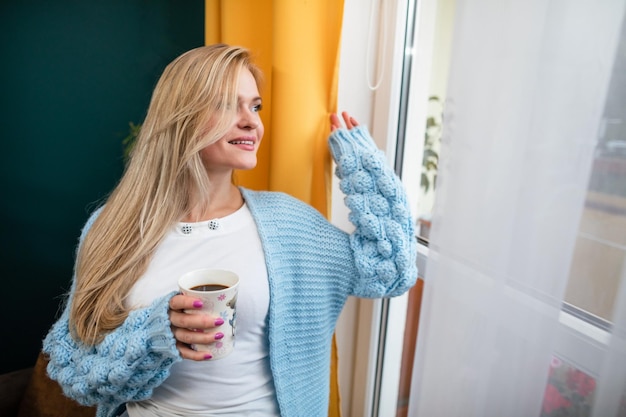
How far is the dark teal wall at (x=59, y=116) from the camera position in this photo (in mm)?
1407

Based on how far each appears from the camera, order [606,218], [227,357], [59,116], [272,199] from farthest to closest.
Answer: [59,116] → [272,199] → [227,357] → [606,218]

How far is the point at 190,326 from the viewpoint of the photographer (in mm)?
582

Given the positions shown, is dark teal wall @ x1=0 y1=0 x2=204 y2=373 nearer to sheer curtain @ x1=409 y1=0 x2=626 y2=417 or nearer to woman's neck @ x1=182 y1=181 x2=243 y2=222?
woman's neck @ x1=182 y1=181 x2=243 y2=222

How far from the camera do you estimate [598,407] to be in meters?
0.56

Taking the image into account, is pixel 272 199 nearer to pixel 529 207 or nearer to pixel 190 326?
pixel 190 326

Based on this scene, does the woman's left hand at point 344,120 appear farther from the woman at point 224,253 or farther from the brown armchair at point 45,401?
the brown armchair at point 45,401

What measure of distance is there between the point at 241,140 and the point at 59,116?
106 centimetres

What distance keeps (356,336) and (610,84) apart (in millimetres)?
968

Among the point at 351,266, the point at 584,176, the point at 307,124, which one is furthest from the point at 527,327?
the point at 307,124

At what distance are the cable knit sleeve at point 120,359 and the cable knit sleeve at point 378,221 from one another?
16.7 inches

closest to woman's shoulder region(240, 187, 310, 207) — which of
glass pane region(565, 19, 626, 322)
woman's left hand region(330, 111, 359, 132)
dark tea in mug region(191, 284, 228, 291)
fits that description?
woman's left hand region(330, 111, 359, 132)

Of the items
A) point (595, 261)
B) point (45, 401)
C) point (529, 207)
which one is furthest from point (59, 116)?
point (595, 261)

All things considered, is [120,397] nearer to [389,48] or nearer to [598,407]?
[598,407]

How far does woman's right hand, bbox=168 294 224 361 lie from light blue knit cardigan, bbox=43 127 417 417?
0.65ft
